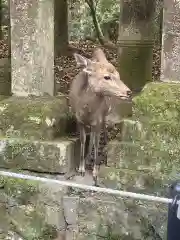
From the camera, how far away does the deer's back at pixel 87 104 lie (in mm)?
4191

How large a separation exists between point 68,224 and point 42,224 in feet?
0.71

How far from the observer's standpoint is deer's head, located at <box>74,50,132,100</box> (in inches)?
152

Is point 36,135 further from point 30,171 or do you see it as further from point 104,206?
point 104,206

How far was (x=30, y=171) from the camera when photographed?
4387 mm

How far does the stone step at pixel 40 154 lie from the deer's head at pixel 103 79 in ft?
1.96

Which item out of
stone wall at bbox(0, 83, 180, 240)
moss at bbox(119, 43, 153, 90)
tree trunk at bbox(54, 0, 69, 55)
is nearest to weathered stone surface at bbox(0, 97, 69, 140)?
stone wall at bbox(0, 83, 180, 240)

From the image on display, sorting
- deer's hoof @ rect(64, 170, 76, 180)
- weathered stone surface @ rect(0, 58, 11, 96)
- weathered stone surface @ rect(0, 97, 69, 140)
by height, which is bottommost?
deer's hoof @ rect(64, 170, 76, 180)

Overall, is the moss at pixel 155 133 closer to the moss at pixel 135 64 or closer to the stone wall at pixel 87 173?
the stone wall at pixel 87 173

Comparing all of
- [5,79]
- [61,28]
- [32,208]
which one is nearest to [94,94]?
[32,208]

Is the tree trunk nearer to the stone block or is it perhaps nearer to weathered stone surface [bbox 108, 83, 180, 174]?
weathered stone surface [bbox 108, 83, 180, 174]

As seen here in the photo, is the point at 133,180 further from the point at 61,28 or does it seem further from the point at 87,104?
the point at 61,28

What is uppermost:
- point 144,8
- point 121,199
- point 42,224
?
point 144,8

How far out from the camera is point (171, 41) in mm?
4047

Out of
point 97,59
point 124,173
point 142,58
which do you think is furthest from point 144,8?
point 124,173
